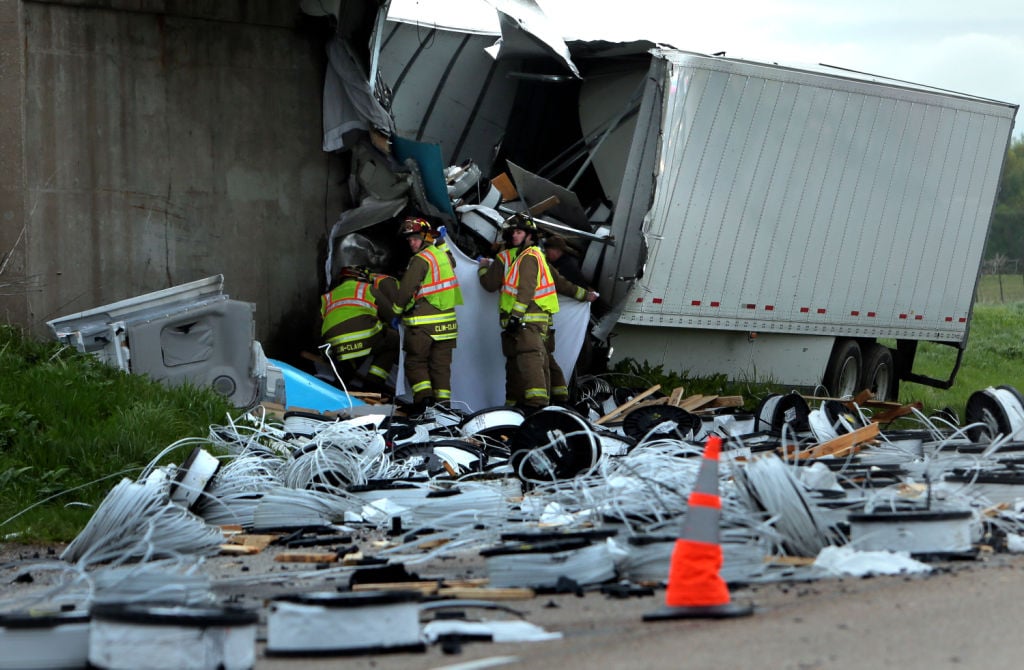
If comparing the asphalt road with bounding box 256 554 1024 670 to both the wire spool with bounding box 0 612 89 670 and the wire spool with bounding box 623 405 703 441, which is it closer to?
the wire spool with bounding box 0 612 89 670

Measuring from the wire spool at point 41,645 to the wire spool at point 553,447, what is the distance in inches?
142

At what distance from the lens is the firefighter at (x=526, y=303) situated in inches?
480

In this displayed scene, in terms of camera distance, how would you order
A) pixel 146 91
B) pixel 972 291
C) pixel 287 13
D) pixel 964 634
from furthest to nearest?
pixel 972 291
pixel 287 13
pixel 146 91
pixel 964 634

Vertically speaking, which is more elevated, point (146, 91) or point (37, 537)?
point (146, 91)

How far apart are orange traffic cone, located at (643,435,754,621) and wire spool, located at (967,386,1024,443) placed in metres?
4.87

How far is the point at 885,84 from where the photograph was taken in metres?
14.8

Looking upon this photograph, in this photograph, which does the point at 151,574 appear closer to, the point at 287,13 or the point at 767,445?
the point at 767,445

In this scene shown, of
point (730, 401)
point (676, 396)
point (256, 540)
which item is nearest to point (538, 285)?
point (676, 396)

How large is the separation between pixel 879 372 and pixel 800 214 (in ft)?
10.0

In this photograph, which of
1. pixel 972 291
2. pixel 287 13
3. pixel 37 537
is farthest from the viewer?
pixel 972 291

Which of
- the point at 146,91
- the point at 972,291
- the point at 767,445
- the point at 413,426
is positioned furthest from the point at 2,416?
the point at 972,291

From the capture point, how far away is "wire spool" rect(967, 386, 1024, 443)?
30.7 feet

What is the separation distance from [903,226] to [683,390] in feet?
13.2

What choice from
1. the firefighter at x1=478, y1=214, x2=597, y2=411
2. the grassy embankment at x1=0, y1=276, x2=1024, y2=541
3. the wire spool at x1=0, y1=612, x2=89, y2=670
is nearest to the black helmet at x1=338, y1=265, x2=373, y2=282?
the firefighter at x1=478, y1=214, x2=597, y2=411
